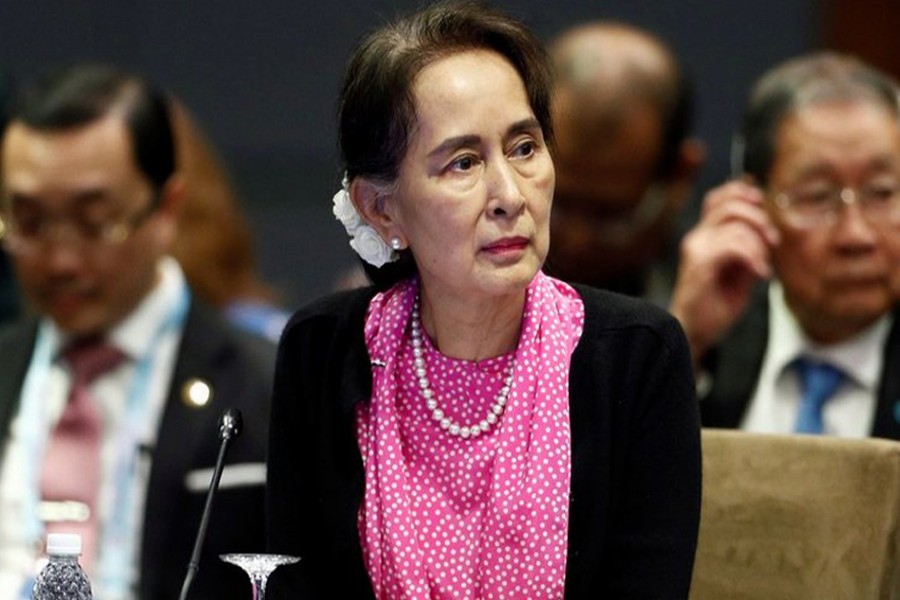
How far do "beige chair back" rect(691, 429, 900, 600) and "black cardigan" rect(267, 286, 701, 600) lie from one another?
1.18 feet

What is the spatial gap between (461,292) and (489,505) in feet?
0.94

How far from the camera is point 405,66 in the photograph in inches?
99.6

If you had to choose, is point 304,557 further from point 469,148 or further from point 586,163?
point 586,163

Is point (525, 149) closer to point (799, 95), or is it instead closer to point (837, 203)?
point (837, 203)

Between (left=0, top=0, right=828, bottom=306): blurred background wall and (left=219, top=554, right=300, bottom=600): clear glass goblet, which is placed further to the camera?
(left=0, top=0, right=828, bottom=306): blurred background wall

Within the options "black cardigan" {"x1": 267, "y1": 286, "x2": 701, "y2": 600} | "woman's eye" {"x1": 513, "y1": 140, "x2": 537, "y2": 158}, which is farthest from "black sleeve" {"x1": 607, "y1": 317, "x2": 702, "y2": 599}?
"woman's eye" {"x1": 513, "y1": 140, "x2": 537, "y2": 158}

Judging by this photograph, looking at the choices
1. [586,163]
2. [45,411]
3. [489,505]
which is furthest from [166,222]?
[489,505]

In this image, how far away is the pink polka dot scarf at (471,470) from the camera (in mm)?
2502

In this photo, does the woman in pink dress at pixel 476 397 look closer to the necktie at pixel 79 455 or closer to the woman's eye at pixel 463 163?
the woman's eye at pixel 463 163

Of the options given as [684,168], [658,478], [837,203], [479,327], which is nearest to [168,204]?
[684,168]

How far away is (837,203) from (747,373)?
37 centimetres

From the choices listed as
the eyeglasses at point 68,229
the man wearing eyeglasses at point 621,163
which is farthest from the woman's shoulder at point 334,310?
the man wearing eyeglasses at point 621,163

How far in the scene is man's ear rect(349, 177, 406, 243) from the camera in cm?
266

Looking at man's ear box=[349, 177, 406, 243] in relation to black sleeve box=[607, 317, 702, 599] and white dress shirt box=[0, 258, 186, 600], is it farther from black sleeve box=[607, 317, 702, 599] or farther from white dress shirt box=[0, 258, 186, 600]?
white dress shirt box=[0, 258, 186, 600]
